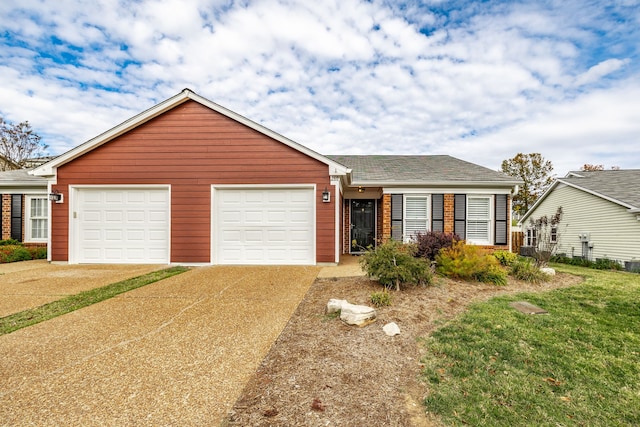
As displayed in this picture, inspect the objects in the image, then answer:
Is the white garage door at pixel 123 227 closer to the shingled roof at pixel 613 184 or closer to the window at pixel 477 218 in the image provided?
the window at pixel 477 218

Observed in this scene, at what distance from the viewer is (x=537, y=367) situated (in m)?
2.87

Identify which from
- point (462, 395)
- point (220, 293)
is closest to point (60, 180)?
point (220, 293)

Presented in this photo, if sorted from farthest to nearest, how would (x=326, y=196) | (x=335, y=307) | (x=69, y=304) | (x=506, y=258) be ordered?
(x=326, y=196)
(x=506, y=258)
(x=69, y=304)
(x=335, y=307)

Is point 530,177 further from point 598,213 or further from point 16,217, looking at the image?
point 16,217

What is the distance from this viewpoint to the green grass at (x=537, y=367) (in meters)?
2.19

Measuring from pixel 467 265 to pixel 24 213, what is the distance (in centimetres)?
1450

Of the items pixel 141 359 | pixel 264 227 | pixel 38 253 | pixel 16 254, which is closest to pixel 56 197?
pixel 16 254

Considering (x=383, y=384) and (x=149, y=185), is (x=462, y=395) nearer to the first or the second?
(x=383, y=384)

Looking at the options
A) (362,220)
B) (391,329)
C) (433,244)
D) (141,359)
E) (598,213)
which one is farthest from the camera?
(362,220)

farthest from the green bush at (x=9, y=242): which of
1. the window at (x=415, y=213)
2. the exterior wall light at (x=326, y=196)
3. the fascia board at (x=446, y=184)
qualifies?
the window at (x=415, y=213)

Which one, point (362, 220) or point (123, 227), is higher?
point (362, 220)

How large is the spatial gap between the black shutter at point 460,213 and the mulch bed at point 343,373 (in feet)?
20.2

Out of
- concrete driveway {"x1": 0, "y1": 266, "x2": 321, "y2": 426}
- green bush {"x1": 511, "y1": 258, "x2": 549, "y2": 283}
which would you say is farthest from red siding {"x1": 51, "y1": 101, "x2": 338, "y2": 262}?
green bush {"x1": 511, "y1": 258, "x2": 549, "y2": 283}

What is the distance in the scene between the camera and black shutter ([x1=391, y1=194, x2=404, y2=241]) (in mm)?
10266
